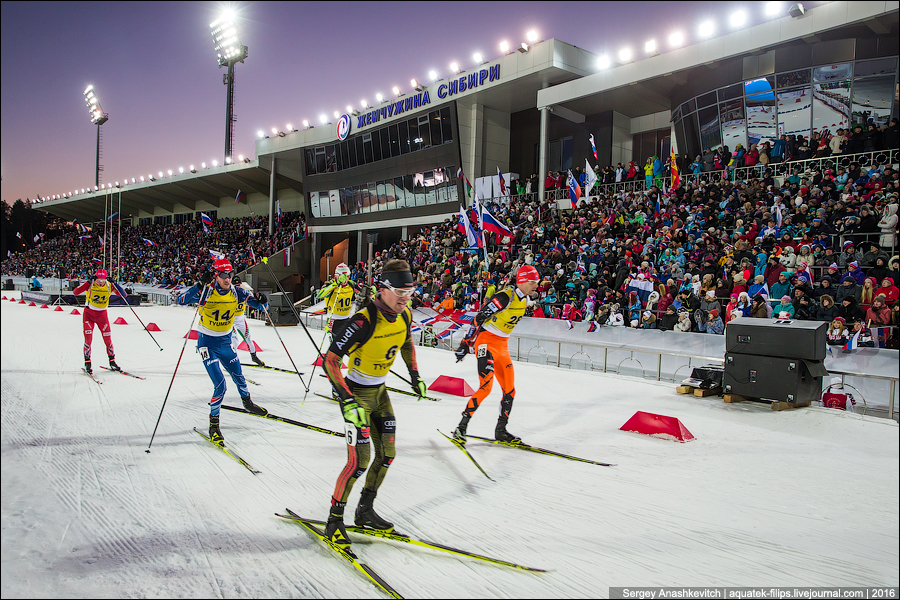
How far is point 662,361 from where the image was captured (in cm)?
1098

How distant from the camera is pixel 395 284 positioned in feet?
12.7

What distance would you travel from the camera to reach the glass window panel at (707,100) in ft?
67.6

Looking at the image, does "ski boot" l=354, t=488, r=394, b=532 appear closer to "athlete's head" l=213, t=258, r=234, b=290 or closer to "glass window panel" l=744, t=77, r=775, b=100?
"athlete's head" l=213, t=258, r=234, b=290

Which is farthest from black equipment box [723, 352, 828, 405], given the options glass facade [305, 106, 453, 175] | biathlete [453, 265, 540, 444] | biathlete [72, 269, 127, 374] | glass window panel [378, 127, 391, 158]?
glass window panel [378, 127, 391, 158]

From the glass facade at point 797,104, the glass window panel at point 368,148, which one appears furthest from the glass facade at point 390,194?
the glass facade at point 797,104

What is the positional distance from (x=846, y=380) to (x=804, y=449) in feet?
10.3

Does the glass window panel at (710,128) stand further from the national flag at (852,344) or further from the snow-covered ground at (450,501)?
the snow-covered ground at (450,501)

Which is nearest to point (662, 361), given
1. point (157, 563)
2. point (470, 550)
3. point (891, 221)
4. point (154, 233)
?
point (891, 221)

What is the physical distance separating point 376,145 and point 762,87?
23163mm

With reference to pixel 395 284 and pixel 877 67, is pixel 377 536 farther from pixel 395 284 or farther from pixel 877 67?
pixel 877 67

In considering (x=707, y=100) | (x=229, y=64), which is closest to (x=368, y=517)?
(x=707, y=100)

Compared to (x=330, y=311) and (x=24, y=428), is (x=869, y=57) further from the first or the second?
(x=24, y=428)

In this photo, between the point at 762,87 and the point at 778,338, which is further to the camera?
the point at 762,87

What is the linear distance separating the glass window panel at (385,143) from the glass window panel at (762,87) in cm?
2129
